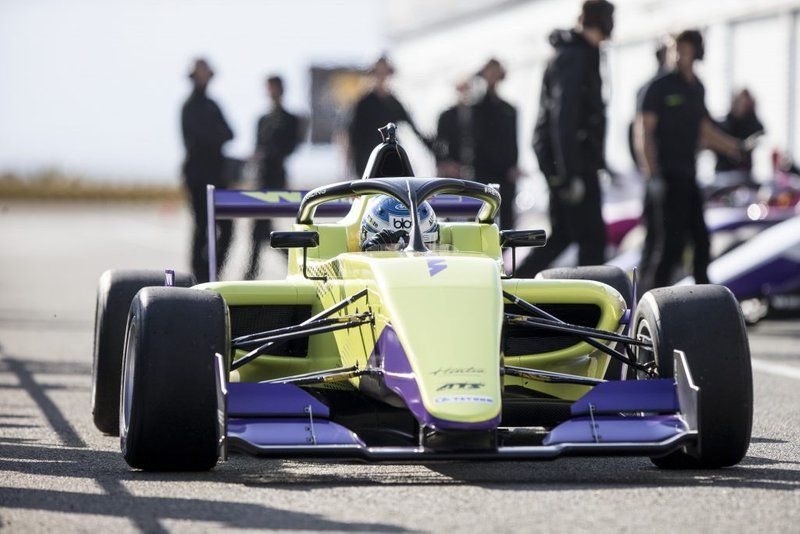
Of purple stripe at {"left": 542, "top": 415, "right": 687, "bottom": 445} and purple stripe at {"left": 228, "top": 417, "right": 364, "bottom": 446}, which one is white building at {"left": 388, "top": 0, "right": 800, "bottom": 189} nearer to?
purple stripe at {"left": 542, "top": 415, "right": 687, "bottom": 445}

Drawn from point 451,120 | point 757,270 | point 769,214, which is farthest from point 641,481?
point 451,120

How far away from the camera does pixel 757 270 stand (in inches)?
555

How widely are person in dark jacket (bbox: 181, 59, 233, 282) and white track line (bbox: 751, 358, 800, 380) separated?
234 inches

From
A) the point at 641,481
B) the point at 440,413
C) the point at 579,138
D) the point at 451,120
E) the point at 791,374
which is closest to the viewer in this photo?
the point at 440,413

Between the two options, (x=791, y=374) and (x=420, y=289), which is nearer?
(x=420, y=289)

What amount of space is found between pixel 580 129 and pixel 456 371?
6.54 meters

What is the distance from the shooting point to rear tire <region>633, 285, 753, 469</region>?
666cm

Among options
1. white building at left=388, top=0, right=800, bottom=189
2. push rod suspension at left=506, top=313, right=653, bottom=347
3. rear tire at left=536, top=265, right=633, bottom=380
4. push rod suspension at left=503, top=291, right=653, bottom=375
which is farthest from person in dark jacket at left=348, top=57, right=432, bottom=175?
push rod suspension at left=506, top=313, right=653, bottom=347

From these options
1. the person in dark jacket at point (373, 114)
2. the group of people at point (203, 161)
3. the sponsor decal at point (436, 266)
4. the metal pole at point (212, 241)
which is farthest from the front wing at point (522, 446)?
the group of people at point (203, 161)

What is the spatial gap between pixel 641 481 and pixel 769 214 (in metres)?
9.36

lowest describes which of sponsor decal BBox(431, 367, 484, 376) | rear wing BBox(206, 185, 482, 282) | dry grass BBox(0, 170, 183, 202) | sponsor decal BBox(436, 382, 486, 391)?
dry grass BBox(0, 170, 183, 202)

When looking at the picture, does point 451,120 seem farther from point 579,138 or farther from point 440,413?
point 440,413

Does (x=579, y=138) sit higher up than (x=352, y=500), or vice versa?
(x=579, y=138)

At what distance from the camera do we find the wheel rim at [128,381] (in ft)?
22.1
